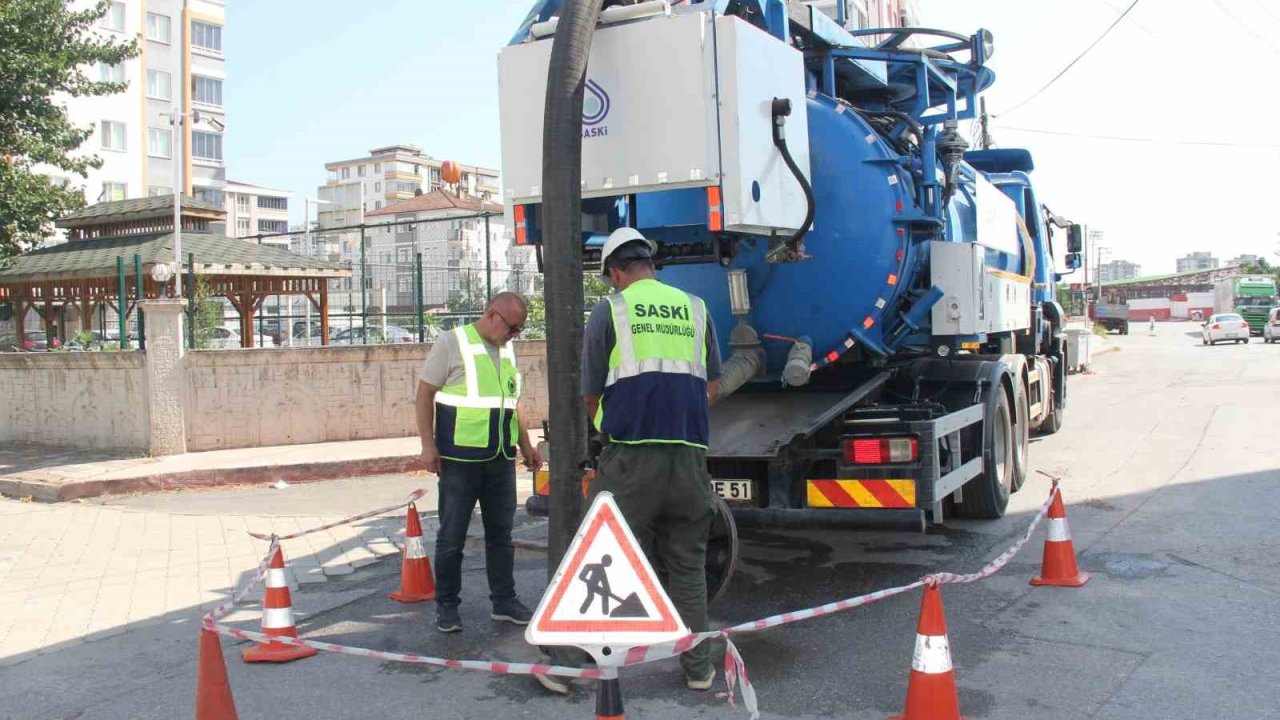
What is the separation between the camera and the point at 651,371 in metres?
4.55

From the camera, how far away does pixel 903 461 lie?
6.05 m

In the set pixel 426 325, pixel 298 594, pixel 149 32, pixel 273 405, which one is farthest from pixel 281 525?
pixel 149 32

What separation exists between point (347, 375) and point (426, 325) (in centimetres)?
188

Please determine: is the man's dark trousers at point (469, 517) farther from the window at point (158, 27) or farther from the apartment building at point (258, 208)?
the apartment building at point (258, 208)

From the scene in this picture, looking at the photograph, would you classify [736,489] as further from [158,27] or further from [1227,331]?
[158,27]

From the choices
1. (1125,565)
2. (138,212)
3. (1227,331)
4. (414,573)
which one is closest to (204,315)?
(414,573)

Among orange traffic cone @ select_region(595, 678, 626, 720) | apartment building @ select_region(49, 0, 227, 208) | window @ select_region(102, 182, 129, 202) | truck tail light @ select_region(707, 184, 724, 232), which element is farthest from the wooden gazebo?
window @ select_region(102, 182, 129, 202)

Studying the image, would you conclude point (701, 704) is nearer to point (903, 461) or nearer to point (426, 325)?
point (903, 461)

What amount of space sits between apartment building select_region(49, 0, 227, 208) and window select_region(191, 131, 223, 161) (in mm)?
53

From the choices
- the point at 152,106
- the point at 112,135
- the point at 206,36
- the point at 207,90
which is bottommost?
the point at 112,135

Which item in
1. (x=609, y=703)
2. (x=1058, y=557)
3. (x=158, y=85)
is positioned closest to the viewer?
(x=609, y=703)

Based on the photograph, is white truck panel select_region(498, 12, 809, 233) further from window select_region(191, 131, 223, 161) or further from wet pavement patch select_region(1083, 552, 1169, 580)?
Result: window select_region(191, 131, 223, 161)

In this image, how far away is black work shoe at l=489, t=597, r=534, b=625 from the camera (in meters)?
5.74

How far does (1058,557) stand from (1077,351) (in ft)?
69.6
